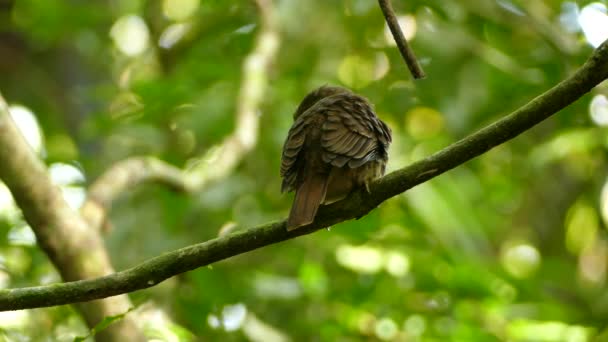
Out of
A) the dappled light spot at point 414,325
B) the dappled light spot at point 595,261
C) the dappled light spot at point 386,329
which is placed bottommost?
the dappled light spot at point 386,329

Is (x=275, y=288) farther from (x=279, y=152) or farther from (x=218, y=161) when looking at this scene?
(x=279, y=152)

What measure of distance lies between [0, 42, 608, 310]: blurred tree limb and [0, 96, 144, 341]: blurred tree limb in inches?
39.1

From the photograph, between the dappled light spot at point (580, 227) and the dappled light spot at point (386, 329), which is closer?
the dappled light spot at point (386, 329)

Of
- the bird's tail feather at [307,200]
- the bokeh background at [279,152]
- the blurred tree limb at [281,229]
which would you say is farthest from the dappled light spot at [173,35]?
the blurred tree limb at [281,229]

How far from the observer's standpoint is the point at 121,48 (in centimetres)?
786

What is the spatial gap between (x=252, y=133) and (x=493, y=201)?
281cm

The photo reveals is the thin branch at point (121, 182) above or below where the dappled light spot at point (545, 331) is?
below

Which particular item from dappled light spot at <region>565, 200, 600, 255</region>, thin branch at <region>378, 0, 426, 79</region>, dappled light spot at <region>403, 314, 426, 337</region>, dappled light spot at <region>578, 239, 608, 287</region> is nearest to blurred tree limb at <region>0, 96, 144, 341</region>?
dappled light spot at <region>403, 314, 426, 337</region>

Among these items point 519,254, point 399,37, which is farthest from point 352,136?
point 519,254

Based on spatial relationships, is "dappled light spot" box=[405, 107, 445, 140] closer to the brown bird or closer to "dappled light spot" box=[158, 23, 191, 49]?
"dappled light spot" box=[158, 23, 191, 49]

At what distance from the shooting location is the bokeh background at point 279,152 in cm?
450

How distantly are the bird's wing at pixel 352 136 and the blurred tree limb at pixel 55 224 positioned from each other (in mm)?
1063

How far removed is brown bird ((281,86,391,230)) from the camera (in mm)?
3242

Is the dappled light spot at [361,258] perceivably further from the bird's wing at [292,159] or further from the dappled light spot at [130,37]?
the dappled light spot at [130,37]
